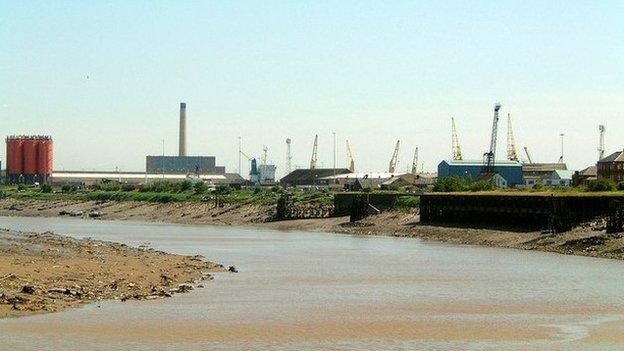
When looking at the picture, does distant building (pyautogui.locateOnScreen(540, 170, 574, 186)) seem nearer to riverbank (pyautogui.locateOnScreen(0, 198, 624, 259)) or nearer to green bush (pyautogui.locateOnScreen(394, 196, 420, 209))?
riverbank (pyautogui.locateOnScreen(0, 198, 624, 259))

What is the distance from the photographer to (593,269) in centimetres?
4569

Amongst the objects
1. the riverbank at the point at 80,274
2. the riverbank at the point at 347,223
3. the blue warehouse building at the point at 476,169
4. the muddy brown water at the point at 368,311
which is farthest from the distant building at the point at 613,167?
the riverbank at the point at 80,274

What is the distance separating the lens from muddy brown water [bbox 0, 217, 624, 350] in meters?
25.6

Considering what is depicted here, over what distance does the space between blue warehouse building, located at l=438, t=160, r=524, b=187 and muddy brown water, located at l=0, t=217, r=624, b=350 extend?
131m

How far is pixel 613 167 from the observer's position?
497 feet

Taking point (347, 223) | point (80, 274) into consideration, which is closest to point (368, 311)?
point (80, 274)

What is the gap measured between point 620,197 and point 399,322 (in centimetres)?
3534

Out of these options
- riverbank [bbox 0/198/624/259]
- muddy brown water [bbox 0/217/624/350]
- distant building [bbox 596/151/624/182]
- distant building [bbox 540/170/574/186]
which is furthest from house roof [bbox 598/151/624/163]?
muddy brown water [bbox 0/217/624/350]

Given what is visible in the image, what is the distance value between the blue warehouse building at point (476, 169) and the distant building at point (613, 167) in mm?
28321

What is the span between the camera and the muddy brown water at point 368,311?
2561 centimetres

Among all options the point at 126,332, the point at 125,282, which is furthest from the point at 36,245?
the point at 126,332

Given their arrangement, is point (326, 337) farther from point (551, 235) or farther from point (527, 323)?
point (551, 235)

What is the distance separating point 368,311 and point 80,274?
1207 centimetres

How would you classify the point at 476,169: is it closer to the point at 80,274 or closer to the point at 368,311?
the point at 80,274
